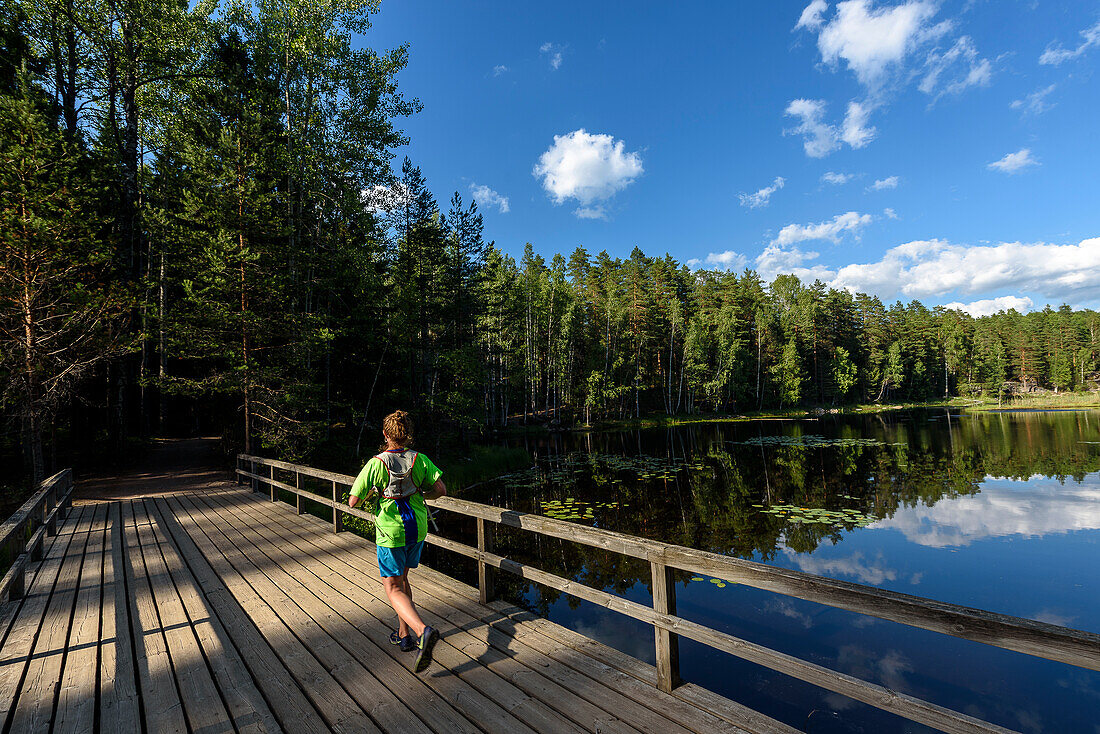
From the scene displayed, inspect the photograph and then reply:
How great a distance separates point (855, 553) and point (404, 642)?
35.4 ft

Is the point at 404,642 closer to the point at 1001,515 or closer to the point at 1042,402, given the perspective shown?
the point at 1001,515

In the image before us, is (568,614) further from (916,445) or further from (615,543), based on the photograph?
(916,445)

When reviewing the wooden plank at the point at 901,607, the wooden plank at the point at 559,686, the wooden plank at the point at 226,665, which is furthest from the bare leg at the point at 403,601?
the wooden plank at the point at 901,607

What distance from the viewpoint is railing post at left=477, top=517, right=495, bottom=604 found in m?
4.54

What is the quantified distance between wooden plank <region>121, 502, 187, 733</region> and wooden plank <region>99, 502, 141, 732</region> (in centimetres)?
4

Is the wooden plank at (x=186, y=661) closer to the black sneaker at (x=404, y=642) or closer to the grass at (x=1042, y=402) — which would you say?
the black sneaker at (x=404, y=642)

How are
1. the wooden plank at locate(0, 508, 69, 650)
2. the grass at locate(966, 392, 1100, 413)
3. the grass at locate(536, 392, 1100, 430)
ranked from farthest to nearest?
the grass at locate(966, 392, 1100, 413) → the grass at locate(536, 392, 1100, 430) → the wooden plank at locate(0, 508, 69, 650)

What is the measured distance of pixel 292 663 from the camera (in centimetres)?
360

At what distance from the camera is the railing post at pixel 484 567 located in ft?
14.9

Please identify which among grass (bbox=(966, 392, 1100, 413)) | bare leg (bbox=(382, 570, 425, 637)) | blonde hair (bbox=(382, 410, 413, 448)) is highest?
blonde hair (bbox=(382, 410, 413, 448))

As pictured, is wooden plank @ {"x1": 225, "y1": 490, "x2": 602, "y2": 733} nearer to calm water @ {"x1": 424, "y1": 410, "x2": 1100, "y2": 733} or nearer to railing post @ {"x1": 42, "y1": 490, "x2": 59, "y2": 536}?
calm water @ {"x1": 424, "y1": 410, "x2": 1100, "y2": 733}

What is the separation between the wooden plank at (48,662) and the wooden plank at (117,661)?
0.80 ft

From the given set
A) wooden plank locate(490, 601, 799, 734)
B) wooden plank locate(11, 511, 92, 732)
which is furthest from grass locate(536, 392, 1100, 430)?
wooden plank locate(490, 601, 799, 734)

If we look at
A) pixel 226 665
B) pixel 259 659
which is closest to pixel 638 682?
pixel 259 659
